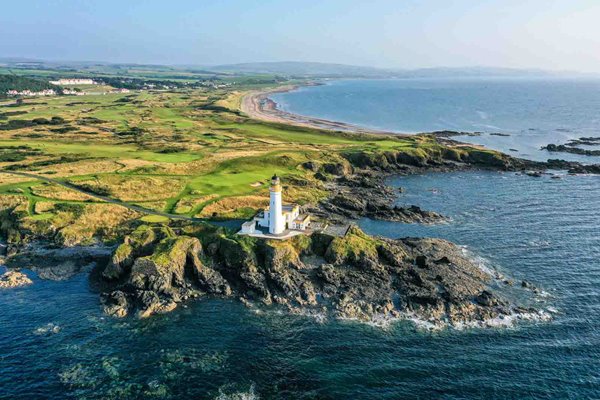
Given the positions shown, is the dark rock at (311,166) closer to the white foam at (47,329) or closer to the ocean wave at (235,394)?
the white foam at (47,329)

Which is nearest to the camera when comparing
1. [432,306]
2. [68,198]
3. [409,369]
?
[409,369]

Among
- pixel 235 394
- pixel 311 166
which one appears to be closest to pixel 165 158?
pixel 311 166

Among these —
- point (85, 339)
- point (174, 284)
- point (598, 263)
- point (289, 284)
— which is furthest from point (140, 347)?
point (598, 263)

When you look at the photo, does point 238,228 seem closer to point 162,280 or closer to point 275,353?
point 162,280

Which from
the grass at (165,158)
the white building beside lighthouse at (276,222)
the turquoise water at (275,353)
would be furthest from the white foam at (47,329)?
the white building beside lighthouse at (276,222)

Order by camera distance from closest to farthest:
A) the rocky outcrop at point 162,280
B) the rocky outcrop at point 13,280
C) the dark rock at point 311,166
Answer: the rocky outcrop at point 162,280 → the rocky outcrop at point 13,280 → the dark rock at point 311,166

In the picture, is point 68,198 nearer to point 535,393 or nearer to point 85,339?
point 85,339
